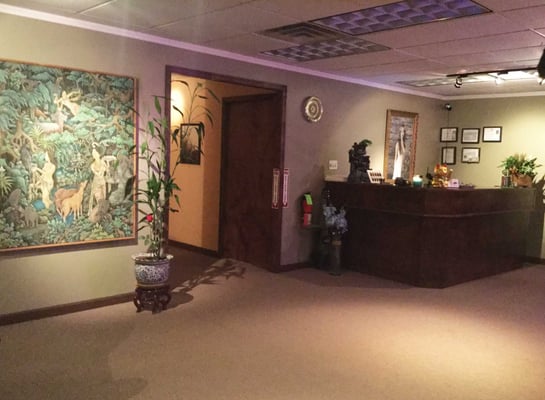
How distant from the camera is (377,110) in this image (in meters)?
7.31

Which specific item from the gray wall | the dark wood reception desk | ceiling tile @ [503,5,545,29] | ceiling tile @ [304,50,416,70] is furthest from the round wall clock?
ceiling tile @ [503,5,545,29]

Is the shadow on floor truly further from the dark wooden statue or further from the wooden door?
the dark wooden statue

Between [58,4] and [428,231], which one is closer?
[58,4]

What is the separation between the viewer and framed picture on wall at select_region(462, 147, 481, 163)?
321 inches

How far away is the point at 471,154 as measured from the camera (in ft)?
26.9

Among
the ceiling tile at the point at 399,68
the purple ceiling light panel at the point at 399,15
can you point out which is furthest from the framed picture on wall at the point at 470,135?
the purple ceiling light panel at the point at 399,15

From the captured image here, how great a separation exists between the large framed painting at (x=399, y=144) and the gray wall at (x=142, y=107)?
2.11 ft

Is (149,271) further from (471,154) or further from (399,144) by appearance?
(471,154)

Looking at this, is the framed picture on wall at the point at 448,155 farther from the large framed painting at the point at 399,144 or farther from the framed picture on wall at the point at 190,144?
the framed picture on wall at the point at 190,144

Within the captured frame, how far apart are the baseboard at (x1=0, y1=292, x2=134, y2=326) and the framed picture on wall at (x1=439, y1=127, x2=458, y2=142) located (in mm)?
5962

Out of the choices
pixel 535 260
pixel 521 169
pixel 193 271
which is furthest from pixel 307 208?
pixel 535 260

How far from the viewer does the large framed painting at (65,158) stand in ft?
13.2

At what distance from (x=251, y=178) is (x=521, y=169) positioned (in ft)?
Answer: 13.1

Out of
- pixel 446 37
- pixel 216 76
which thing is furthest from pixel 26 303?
pixel 446 37
